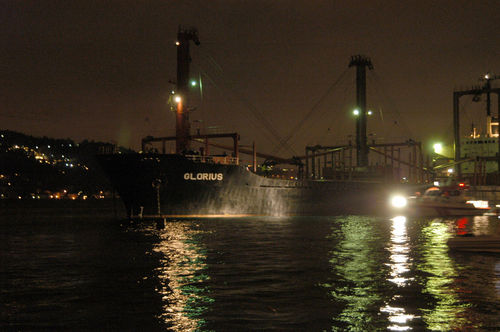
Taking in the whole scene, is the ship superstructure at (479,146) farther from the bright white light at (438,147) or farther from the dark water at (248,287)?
the dark water at (248,287)

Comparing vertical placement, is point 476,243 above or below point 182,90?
below

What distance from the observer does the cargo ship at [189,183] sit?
1363 inches

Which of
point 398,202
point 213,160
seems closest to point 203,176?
point 213,160

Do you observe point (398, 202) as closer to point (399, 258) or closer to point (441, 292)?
point (399, 258)

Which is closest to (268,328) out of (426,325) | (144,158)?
(426,325)

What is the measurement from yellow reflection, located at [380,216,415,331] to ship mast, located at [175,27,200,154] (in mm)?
19908

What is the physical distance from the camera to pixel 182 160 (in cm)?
3503

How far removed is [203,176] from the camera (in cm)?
3566

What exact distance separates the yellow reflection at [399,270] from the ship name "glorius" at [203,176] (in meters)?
13.6

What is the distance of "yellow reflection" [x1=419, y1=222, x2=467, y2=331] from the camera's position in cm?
919

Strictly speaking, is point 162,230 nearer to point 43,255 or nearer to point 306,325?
point 43,255

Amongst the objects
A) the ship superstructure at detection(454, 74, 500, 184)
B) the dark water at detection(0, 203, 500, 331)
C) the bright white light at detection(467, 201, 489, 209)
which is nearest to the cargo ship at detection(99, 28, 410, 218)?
the dark water at detection(0, 203, 500, 331)

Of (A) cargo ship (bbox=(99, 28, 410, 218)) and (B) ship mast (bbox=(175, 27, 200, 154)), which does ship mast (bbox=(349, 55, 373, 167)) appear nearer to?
(A) cargo ship (bbox=(99, 28, 410, 218))

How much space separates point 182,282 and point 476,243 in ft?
39.3
